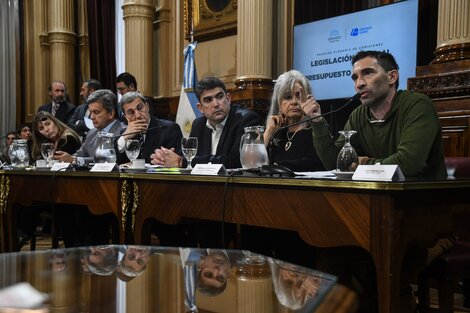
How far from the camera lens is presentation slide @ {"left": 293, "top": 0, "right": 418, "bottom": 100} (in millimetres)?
3588

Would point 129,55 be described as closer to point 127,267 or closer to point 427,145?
point 427,145

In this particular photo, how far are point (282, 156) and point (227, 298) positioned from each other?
6.37 feet

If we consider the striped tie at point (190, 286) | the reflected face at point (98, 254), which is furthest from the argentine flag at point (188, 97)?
the striped tie at point (190, 286)

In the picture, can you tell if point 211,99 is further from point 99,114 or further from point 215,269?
point 215,269

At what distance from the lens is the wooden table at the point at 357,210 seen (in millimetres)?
1206

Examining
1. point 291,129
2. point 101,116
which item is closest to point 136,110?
point 101,116

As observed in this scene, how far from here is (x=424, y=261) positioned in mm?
1400

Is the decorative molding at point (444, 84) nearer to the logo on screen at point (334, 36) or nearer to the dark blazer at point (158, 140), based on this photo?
the logo on screen at point (334, 36)

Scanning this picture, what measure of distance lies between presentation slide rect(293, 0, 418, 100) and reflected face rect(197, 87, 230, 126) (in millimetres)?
1522

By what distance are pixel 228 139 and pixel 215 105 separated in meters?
0.21

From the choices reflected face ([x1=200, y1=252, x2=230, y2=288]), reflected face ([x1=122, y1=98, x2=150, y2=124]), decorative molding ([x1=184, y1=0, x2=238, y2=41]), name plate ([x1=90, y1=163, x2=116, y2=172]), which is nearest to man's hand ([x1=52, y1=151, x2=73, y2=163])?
reflected face ([x1=122, y1=98, x2=150, y2=124])

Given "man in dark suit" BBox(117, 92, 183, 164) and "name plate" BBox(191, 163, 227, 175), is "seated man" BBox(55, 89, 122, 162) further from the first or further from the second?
"name plate" BBox(191, 163, 227, 175)

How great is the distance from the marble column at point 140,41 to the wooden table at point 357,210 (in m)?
4.30

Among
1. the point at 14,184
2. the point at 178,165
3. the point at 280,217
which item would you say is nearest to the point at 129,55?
the point at 14,184
